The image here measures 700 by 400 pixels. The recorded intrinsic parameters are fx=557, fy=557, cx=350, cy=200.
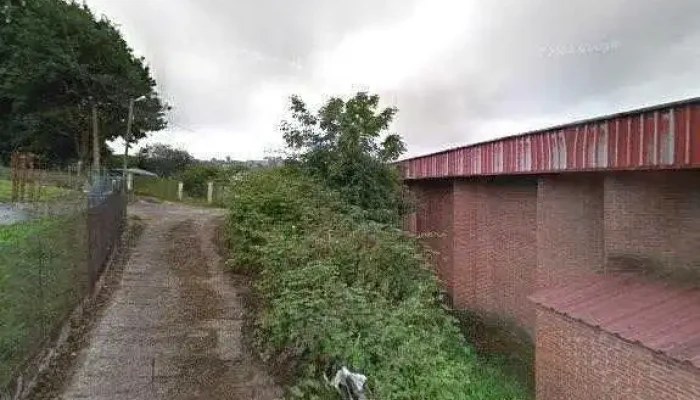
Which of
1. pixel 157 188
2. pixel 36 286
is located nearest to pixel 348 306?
pixel 36 286

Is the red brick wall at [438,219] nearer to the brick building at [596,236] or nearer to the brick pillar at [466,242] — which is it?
the brick pillar at [466,242]

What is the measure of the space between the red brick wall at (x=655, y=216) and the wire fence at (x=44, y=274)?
7.02m

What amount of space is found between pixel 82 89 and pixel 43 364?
2613 cm

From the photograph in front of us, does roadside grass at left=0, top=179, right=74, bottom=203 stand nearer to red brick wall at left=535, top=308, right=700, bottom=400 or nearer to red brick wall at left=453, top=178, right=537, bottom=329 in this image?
red brick wall at left=453, top=178, right=537, bottom=329

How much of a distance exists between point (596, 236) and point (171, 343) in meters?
6.44

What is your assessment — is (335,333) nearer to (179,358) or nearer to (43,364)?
(179,358)

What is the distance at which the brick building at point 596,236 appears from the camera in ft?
19.2

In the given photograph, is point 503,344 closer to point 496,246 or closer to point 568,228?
point 496,246

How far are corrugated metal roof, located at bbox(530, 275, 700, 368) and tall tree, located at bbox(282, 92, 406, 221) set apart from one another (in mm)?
5526

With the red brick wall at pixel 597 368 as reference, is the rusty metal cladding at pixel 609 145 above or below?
above

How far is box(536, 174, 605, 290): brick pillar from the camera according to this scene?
8.80m

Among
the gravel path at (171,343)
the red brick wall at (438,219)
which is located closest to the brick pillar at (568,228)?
the red brick wall at (438,219)

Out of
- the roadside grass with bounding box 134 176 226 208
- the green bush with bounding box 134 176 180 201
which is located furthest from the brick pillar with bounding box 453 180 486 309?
the green bush with bounding box 134 176 180 201

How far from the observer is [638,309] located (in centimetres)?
646
